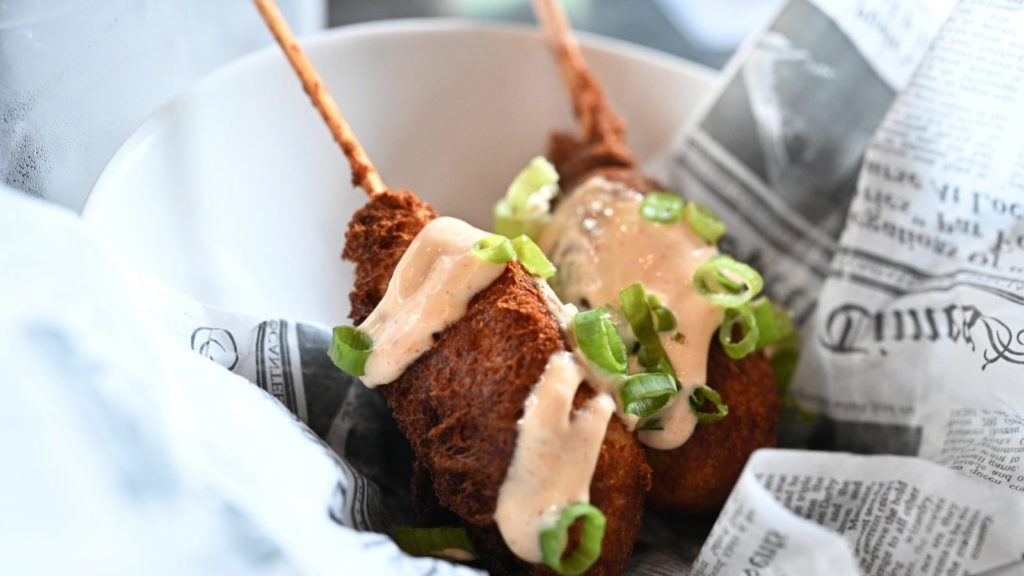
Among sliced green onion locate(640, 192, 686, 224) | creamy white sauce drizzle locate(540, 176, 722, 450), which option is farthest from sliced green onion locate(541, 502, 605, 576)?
sliced green onion locate(640, 192, 686, 224)

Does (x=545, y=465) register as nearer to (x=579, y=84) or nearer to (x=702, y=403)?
(x=702, y=403)

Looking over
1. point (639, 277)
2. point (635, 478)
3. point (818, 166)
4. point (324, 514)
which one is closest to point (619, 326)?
point (639, 277)

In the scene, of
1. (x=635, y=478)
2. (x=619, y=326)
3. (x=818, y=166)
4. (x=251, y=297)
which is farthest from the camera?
(x=818, y=166)

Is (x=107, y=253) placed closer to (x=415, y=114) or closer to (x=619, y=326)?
(x=619, y=326)

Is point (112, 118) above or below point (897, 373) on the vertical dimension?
above

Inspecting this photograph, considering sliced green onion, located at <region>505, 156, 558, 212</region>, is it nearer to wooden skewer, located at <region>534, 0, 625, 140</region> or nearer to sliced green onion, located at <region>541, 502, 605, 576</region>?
wooden skewer, located at <region>534, 0, 625, 140</region>

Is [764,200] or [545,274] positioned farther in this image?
[764,200]
